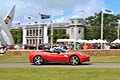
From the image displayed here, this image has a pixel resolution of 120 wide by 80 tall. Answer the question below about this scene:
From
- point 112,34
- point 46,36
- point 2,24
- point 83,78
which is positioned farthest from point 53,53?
point 46,36

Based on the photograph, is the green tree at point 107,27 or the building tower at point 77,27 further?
the building tower at point 77,27

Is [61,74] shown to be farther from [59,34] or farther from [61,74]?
[59,34]

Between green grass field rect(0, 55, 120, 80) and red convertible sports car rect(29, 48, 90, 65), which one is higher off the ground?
red convertible sports car rect(29, 48, 90, 65)

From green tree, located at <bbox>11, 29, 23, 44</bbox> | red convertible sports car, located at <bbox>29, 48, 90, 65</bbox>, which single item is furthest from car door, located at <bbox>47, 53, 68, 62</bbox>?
green tree, located at <bbox>11, 29, 23, 44</bbox>

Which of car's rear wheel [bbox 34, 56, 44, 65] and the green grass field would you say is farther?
car's rear wheel [bbox 34, 56, 44, 65]

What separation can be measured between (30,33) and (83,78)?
17102 centimetres

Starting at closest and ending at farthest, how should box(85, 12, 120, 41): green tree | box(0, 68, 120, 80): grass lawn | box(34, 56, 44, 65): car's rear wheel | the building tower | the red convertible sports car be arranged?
1. box(0, 68, 120, 80): grass lawn
2. the red convertible sports car
3. box(34, 56, 44, 65): car's rear wheel
4. box(85, 12, 120, 41): green tree
5. the building tower

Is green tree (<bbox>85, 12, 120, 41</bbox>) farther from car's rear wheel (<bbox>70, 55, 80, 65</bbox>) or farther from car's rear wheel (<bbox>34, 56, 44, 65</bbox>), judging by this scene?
car's rear wheel (<bbox>70, 55, 80, 65</bbox>)

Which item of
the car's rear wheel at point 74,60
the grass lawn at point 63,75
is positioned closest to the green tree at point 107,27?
the car's rear wheel at point 74,60

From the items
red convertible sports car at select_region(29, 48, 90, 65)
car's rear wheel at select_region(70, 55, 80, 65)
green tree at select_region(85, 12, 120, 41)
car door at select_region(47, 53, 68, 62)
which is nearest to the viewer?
car's rear wheel at select_region(70, 55, 80, 65)

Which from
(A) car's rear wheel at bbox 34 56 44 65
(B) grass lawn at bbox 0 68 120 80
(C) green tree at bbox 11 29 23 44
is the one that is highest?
(C) green tree at bbox 11 29 23 44

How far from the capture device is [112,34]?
124188 millimetres

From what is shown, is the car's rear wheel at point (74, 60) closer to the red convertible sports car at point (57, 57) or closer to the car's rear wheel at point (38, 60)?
the red convertible sports car at point (57, 57)

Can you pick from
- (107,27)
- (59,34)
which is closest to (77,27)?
(59,34)
